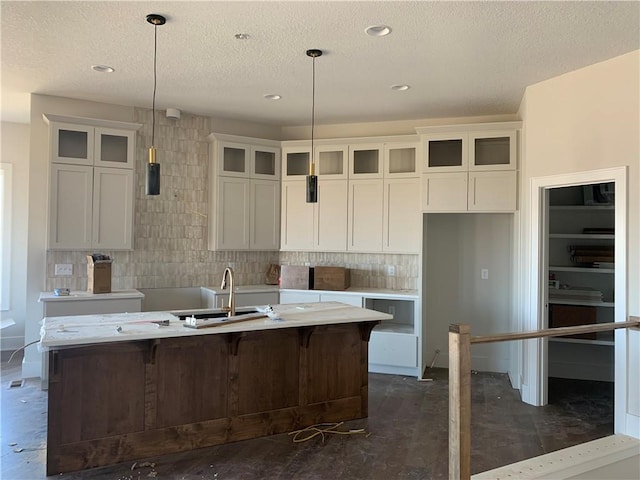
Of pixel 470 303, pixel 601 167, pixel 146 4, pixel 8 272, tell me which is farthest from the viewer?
pixel 8 272

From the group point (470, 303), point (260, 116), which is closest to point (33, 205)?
point (260, 116)

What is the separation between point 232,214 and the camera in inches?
217

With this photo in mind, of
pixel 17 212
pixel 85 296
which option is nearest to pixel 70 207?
pixel 85 296

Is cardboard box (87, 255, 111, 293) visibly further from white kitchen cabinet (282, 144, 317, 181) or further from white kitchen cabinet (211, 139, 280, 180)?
white kitchen cabinet (282, 144, 317, 181)

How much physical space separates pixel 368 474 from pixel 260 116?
407 cm

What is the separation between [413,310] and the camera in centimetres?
543

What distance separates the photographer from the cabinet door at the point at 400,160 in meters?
5.32

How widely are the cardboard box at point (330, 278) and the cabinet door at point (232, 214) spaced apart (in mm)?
922

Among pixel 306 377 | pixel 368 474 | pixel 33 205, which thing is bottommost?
pixel 368 474

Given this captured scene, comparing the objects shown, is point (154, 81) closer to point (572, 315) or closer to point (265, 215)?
point (265, 215)

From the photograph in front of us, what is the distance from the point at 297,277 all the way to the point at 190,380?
2.37 m

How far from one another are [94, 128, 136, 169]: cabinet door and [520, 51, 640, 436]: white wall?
158 inches

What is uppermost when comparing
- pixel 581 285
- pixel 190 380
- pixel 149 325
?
pixel 581 285

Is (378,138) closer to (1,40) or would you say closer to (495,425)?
(495,425)
